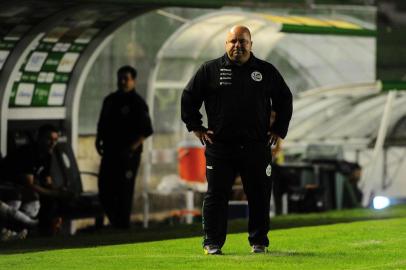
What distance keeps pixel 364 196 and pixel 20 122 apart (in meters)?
7.88

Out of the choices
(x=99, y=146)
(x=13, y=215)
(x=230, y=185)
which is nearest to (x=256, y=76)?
(x=230, y=185)

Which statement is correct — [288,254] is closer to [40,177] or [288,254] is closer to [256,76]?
[256,76]

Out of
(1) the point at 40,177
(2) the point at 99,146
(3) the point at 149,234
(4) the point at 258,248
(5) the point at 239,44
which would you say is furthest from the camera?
(2) the point at 99,146

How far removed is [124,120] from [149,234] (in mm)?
2031

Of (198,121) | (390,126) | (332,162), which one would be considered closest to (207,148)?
(198,121)

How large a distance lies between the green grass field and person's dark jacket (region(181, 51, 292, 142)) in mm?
890

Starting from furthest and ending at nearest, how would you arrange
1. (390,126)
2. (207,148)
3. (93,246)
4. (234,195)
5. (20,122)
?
(390,126)
(234,195)
(20,122)
(93,246)
(207,148)

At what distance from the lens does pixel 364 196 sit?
2412 centimetres

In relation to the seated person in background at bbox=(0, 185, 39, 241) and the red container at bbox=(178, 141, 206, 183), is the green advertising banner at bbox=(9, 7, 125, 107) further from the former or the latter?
the red container at bbox=(178, 141, 206, 183)

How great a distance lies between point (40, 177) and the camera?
17016mm

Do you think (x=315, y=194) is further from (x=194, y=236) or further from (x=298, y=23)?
(x=194, y=236)

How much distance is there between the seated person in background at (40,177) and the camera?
16562 millimetres

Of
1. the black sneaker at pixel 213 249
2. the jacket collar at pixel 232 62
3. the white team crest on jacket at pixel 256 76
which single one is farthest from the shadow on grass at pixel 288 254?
the jacket collar at pixel 232 62

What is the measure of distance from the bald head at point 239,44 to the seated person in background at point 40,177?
16.6 ft
